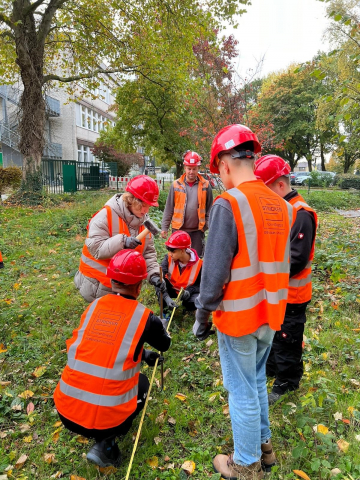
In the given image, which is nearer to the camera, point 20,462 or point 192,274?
point 20,462

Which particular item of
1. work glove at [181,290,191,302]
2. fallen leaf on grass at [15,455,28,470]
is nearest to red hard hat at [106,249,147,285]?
fallen leaf on grass at [15,455,28,470]

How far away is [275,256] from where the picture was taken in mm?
1824

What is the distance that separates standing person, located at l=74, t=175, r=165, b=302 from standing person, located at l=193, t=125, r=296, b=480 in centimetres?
113

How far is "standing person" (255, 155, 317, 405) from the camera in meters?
2.55

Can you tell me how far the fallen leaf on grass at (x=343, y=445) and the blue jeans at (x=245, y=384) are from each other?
755 mm

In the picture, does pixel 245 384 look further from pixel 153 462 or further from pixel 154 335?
pixel 153 462

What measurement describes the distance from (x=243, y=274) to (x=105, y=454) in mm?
1575

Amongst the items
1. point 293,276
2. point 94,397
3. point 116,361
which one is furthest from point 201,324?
point 293,276

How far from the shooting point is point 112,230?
300cm

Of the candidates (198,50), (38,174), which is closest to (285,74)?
(198,50)

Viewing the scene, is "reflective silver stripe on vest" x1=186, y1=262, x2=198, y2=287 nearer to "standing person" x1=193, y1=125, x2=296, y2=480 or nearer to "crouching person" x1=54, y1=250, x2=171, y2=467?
"crouching person" x1=54, y1=250, x2=171, y2=467

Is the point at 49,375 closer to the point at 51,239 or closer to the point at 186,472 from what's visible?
the point at 186,472

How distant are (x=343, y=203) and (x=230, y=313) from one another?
16054 mm

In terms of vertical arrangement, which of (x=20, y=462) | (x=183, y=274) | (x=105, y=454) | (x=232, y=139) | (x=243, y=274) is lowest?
(x=20, y=462)
